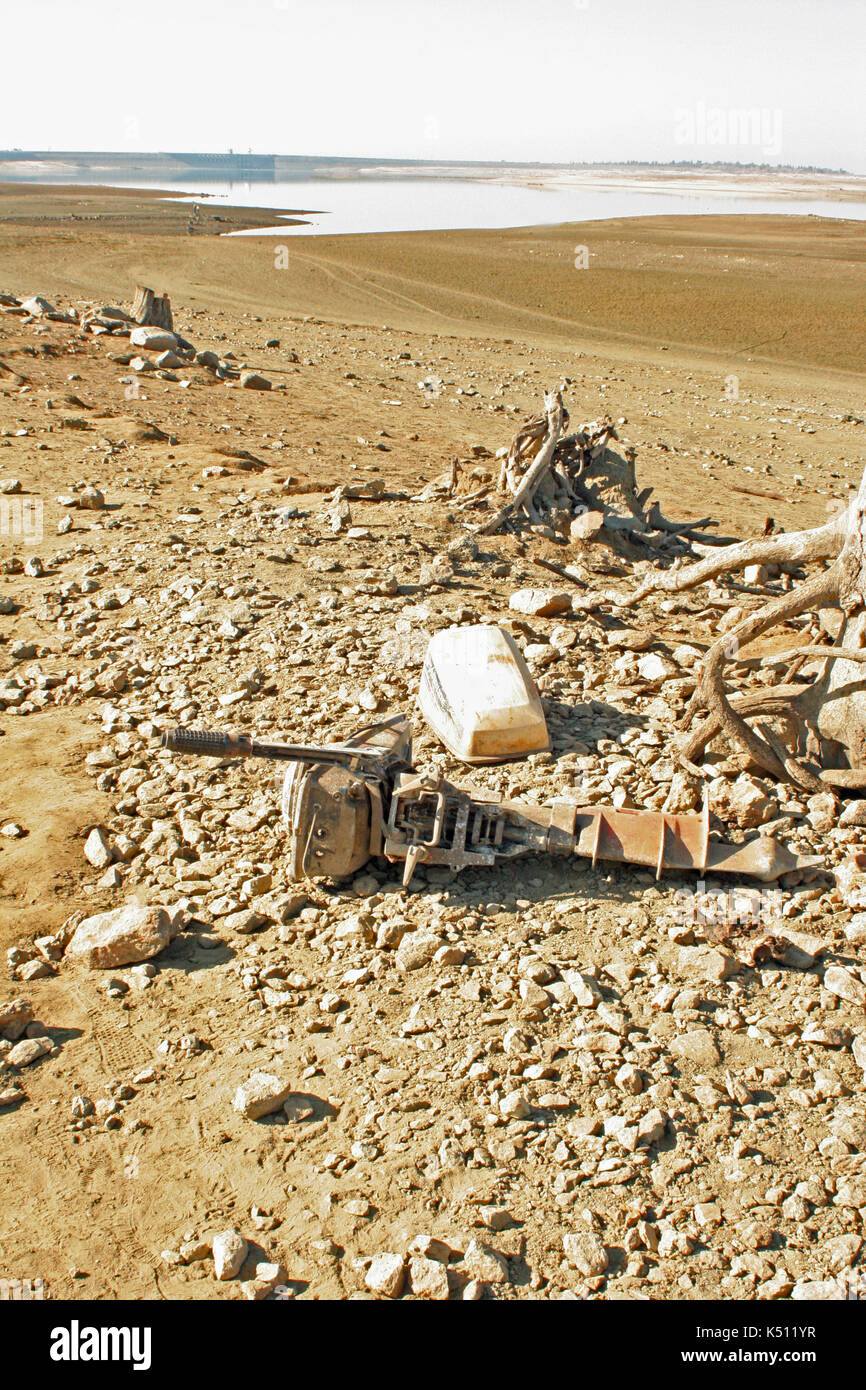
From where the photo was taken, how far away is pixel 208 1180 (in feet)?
11.7

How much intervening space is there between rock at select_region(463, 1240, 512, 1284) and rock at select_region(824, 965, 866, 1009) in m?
1.67

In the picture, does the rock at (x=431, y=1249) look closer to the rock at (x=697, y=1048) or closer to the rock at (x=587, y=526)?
the rock at (x=697, y=1048)

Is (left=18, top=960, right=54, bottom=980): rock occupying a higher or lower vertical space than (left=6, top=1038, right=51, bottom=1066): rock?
higher

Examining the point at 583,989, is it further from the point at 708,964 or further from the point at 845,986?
the point at 845,986

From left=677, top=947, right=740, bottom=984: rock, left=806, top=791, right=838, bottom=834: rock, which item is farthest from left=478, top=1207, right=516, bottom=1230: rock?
left=806, top=791, right=838, bottom=834: rock

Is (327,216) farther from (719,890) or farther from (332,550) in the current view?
(719,890)

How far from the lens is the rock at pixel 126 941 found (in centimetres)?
454

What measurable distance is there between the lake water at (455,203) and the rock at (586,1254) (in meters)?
45.6

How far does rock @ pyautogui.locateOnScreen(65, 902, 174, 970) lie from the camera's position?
4.54m

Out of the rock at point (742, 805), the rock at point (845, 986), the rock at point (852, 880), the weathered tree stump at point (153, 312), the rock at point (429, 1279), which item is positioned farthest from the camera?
the weathered tree stump at point (153, 312)

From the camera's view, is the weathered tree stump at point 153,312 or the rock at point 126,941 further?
the weathered tree stump at point 153,312

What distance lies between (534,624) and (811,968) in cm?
337

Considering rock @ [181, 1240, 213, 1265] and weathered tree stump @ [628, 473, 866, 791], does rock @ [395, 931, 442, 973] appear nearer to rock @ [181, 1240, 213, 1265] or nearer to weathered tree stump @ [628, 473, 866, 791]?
rock @ [181, 1240, 213, 1265]

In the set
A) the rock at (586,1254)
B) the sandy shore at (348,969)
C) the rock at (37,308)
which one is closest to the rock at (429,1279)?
the sandy shore at (348,969)
